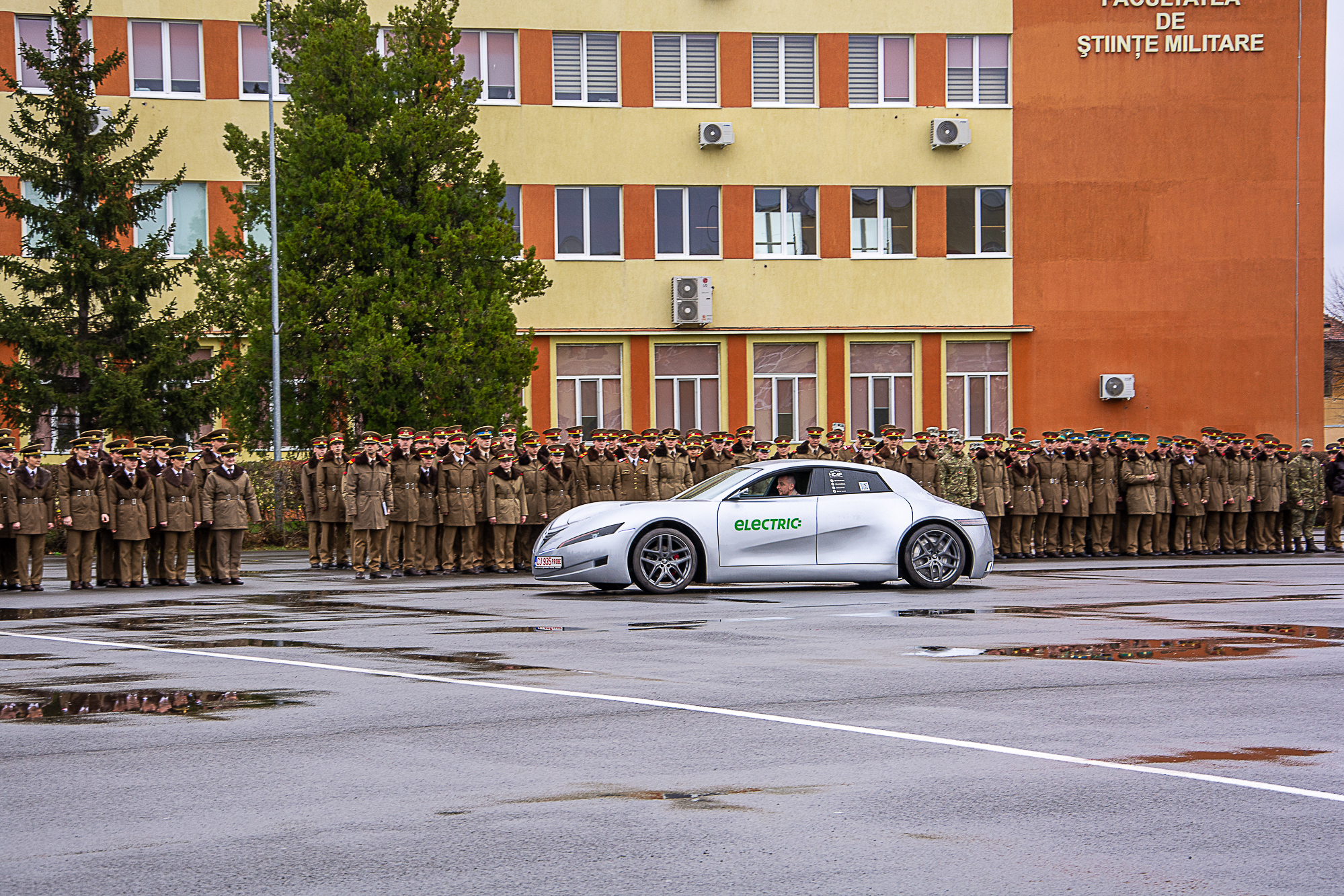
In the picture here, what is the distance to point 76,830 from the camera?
588 centimetres

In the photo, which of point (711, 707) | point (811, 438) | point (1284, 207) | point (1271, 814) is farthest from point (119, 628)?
point (1284, 207)

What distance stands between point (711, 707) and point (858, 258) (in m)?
29.5

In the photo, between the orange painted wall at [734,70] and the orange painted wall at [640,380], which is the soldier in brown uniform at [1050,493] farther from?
the orange painted wall at [734,70]

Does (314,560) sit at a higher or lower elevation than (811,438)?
lower

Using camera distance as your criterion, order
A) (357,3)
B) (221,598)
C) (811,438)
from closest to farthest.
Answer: (221,598), (811,438), (357,3)

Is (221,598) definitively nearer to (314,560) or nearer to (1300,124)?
(314,560)

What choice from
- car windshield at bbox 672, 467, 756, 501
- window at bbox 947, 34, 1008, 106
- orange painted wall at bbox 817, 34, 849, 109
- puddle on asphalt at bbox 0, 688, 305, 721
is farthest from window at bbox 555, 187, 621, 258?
puddle on asphalt at bbox 0, 688, 305, 721

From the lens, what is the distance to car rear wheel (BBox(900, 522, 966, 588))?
17.5m

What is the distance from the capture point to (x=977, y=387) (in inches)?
1495

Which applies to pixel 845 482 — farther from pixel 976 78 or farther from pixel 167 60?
pixel 167 60

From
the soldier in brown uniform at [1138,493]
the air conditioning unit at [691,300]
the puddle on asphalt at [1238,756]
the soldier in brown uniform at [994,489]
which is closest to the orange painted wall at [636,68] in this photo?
the air conditioning unit at [691,300]

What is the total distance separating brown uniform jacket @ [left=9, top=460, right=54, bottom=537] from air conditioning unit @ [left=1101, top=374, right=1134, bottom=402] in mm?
25448

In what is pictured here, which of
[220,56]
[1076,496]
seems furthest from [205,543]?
[220,56]

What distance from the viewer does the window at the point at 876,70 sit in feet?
122
